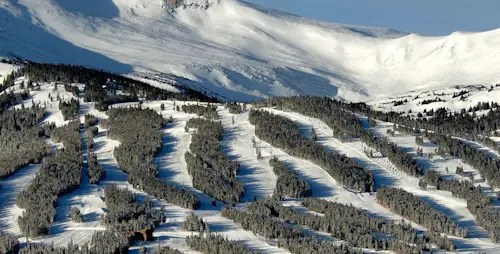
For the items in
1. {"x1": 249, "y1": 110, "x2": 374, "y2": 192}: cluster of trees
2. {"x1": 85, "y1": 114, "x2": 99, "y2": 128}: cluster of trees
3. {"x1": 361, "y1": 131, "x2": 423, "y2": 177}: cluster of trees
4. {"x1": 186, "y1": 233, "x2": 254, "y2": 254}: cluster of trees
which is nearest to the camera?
{"x1": 186, "y1": 233, "x2": 254, "y2": 254}: cluster of trees

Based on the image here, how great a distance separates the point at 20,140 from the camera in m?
70.4

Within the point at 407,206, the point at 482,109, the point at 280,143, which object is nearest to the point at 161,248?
the point at 407,206

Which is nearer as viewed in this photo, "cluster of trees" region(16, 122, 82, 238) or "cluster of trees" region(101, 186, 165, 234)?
"cluster of trees" region(101, 186, 165, 234)

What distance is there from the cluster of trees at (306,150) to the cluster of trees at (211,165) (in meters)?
4.05

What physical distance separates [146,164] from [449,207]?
2211 cm

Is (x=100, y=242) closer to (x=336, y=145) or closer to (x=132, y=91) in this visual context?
(x=336, y=145)

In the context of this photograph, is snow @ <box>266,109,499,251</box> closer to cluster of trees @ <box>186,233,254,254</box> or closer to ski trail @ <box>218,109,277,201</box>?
ski trail @ <box>218,109,277,201</box>

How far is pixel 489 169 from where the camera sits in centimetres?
5922

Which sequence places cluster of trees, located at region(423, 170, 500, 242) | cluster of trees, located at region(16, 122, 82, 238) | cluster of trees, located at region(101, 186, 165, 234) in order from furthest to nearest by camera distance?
1. cluster of trees, located at region(423, 170, 500, 242)
2. cluster of trees, located at region(16, 122, 82, 238)
3. cluster of trees, located at region(101, 186, 165, 234)

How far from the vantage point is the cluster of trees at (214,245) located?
3925cm

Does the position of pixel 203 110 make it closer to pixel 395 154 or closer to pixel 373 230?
pixel 395 154

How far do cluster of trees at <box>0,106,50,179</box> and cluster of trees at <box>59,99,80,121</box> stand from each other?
2202 millimetres

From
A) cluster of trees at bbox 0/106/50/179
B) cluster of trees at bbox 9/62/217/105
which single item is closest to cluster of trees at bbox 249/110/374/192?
cluster of trees at bbox 0/106/50/179

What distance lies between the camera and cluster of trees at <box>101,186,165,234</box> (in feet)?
142
